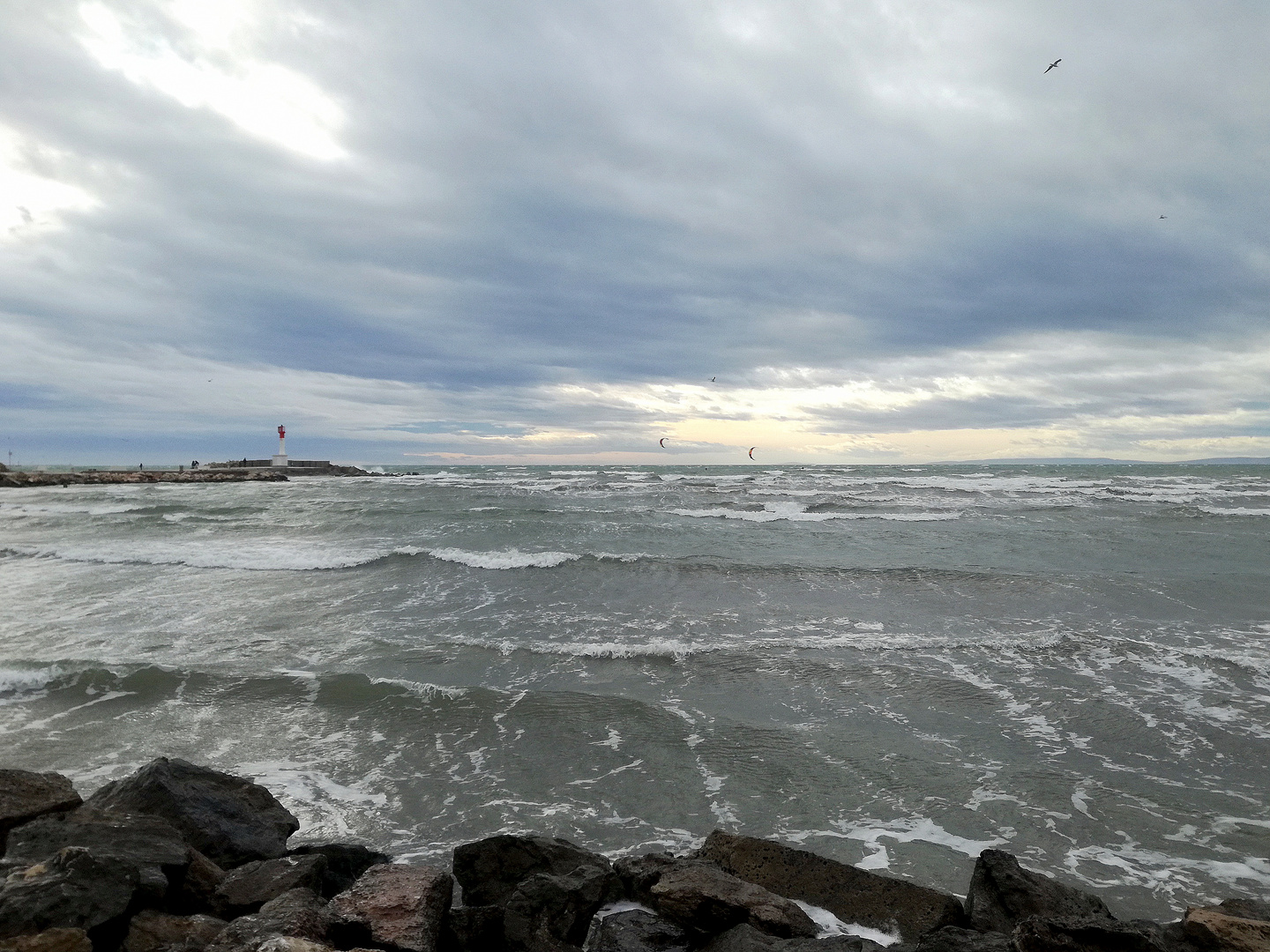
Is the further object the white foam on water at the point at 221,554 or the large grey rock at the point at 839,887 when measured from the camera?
the white foam on water at the point at 221,554

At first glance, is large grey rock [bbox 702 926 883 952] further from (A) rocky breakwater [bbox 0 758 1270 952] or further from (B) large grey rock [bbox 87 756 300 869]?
(B) large grey rock [bbox 87 756 300 869]

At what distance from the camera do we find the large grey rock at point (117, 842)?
12.9 feet

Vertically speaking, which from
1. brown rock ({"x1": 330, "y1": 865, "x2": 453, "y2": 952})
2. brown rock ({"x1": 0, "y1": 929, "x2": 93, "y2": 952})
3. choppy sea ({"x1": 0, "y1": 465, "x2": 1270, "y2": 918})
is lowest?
choppy sea ({"x1": 0, "y1": 465, "x2": 1270, "y2": 918})

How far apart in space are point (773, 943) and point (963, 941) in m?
0.95

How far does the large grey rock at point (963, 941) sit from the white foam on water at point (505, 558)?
14.5 m

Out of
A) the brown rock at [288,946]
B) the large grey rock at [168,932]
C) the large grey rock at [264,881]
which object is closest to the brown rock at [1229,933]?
the brown rock at [288,946]

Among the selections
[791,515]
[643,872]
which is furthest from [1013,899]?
[791,515]

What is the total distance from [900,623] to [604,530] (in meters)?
13.3

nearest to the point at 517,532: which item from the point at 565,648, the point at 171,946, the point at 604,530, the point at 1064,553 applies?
the point at 604,530

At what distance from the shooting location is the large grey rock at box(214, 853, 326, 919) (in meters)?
4.01

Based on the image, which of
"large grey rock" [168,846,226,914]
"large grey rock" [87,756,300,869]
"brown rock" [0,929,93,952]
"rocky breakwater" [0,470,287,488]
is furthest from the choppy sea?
"rocky breakwater" [0,470,287,488]

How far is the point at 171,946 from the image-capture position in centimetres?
348

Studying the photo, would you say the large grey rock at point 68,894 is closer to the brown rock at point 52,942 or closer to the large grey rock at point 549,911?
the brown rock at point 52,942

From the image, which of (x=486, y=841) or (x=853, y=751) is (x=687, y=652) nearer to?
(x=853, y=751)
